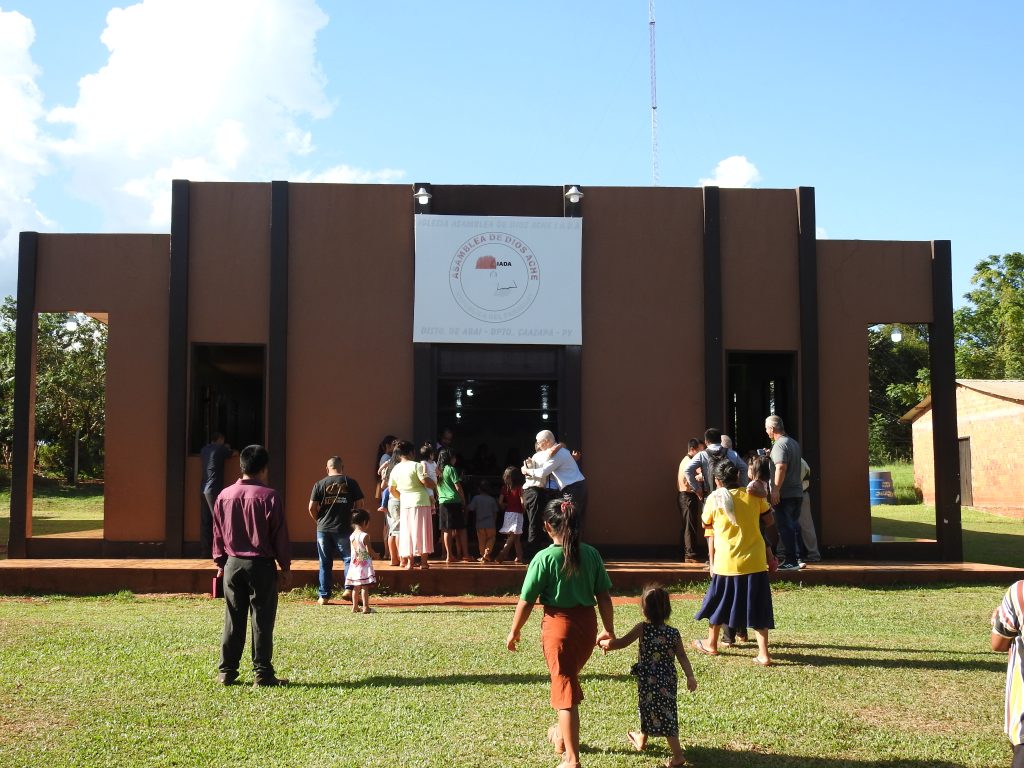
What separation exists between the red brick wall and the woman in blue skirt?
741 inches

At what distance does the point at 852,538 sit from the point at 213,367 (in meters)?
8.75

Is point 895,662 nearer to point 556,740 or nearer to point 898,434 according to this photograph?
point 556,740

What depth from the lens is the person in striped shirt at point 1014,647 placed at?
3.51m

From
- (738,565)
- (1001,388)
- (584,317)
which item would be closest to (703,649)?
(738,565)

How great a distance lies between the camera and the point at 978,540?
662 inches

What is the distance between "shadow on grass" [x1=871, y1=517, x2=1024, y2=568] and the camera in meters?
13.6

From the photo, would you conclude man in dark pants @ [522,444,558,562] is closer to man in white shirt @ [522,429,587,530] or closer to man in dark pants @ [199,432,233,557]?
man in white shirt @ [522,429,587,530]

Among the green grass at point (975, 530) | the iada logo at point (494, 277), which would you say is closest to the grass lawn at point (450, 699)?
the iada logo at point (494, 277)

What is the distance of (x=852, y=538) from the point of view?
1220 cm

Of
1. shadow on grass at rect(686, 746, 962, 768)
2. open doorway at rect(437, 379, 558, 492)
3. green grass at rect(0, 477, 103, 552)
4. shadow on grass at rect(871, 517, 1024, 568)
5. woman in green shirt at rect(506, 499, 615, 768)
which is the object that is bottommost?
shadow on grass at rect(686, 746, 962, 768)

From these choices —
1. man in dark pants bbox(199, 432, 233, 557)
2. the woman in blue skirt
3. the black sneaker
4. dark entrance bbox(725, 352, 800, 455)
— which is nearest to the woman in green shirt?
the black sneaker

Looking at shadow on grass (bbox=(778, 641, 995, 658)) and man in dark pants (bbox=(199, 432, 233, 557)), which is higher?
man in dark pants (bbox=(199, 432, 233, 557))

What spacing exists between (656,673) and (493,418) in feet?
39.3

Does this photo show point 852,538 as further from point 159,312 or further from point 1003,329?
point 1003,329
